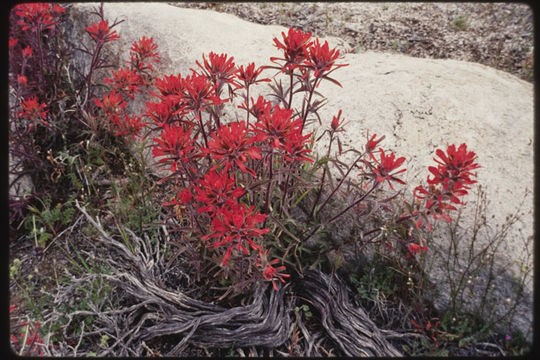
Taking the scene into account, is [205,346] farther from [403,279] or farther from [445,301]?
[445,301]

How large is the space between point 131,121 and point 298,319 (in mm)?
1782

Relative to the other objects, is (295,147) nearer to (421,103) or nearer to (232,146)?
(232,146)

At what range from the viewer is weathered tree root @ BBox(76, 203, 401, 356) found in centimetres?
213

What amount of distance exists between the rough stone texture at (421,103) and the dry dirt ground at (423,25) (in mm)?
1015

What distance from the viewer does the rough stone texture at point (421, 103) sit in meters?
2.38

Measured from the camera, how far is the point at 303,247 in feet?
8.00

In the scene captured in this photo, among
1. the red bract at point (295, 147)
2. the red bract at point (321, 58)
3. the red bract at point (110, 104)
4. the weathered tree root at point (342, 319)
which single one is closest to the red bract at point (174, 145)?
the red bract at point (295, 147)

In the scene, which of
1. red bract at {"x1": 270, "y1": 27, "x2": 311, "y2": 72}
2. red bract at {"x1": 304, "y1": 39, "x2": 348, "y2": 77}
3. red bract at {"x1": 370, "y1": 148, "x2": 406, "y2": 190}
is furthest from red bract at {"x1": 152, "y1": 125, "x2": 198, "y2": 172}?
red bract at {"x1": 370, "y1": 148, "x2": 406, "y2": 190}

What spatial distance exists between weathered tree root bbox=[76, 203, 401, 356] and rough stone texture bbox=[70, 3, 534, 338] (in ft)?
2.85

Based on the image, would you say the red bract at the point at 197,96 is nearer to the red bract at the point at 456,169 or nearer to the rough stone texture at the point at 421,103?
the red bract at the point at 456,169

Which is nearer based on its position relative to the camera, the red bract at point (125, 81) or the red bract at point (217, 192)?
A: the red bract at point (217, 192)

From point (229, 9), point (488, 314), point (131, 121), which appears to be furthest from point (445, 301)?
point (229, 9)

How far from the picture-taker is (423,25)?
15.5 ft

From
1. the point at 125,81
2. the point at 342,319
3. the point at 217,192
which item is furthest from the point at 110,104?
the point at 342,319
